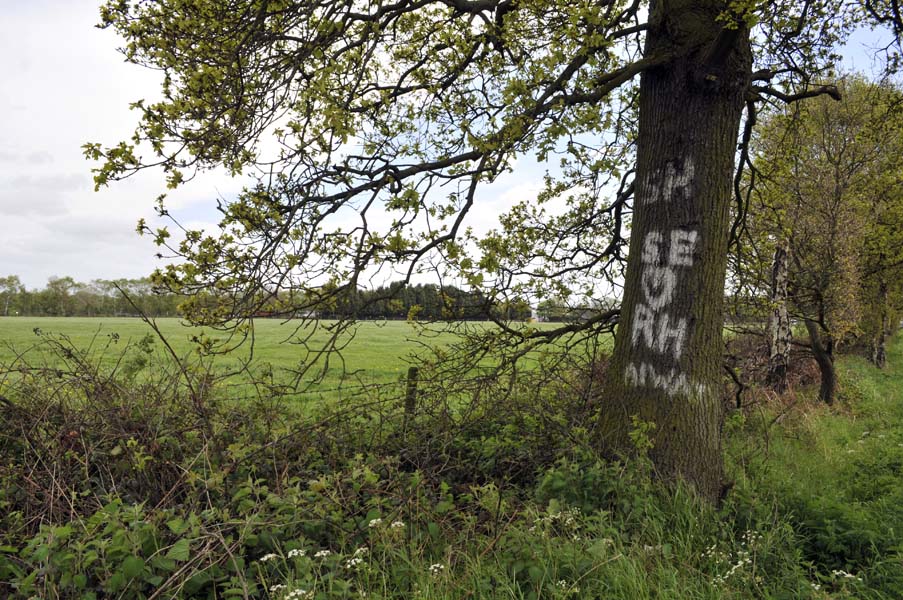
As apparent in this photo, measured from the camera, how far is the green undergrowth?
3.21m

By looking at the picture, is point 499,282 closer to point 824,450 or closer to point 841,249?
point 824,450

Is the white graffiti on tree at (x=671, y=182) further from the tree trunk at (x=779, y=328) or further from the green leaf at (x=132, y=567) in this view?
the tree trunk at (x=779, y=328)

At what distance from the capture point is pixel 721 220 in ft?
17.3

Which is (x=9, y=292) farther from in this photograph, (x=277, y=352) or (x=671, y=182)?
(x=671, y=182)

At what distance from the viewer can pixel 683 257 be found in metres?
5.14

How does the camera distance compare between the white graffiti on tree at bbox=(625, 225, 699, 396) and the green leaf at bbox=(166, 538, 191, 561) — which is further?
the white graffiti on tree at bbox=(625, 225, 699, 396)

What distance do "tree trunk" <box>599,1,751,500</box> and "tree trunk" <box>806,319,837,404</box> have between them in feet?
26.1

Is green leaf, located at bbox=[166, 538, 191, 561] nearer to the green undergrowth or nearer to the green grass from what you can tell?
the green undergrowth

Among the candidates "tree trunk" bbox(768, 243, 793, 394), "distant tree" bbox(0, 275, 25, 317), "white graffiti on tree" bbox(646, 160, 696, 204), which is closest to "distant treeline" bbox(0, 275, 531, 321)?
"white graffiti on tree" bbox(646, 160, 696, 204)

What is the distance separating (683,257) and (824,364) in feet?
29.2

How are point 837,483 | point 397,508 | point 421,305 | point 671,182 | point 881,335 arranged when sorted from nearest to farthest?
point 397,508
point 671,182
point 421,305
point 837,483
point 881,335

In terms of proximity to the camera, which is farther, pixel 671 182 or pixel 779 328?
pixel 779 328

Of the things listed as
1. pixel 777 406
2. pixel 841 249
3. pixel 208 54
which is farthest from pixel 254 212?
pixel 841 249

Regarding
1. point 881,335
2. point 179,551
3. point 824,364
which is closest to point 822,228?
point 824,364
